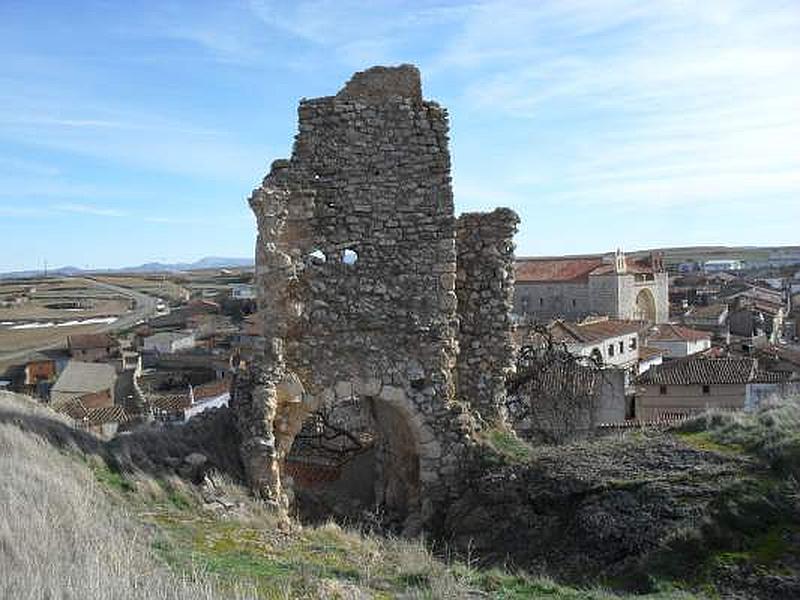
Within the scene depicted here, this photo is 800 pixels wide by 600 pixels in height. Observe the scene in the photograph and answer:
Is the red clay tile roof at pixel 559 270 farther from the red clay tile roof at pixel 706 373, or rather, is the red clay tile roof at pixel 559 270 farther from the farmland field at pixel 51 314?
the farmland field at pixel 51 314

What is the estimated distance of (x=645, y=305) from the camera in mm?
66375

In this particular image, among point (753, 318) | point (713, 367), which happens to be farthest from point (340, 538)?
point (753, 318)

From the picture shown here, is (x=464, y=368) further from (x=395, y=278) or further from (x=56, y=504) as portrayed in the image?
(x=56, y=504)

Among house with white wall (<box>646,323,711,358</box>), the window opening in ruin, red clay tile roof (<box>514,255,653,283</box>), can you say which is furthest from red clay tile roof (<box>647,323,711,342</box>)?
the window opening in ruin

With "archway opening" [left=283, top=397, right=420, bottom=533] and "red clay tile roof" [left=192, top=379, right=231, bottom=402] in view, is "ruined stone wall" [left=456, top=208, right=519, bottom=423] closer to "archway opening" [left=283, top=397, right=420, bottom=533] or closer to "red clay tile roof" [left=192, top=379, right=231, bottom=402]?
"archway opening" [left=283, top=397, right=420, bottom=533]

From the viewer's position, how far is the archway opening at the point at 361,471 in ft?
37.1

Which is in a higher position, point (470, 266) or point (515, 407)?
point (470, 266)

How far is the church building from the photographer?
196 feet

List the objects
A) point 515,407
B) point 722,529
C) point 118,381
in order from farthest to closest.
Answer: point 118,381
point 515,407
point 722,529

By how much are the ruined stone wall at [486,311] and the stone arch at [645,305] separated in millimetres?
54938

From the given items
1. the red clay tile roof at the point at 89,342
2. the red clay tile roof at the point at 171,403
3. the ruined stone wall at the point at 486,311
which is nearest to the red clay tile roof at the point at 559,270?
the red clay tile roof at the point at 89,342

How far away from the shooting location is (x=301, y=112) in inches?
422

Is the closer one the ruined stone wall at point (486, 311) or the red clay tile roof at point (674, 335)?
the ruined stone wall at point (486, 311)

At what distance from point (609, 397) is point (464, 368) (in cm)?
1516
